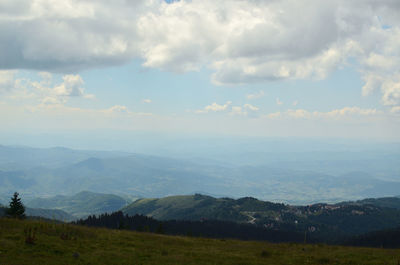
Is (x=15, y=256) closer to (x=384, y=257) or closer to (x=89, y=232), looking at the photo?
(x=89, y=232)

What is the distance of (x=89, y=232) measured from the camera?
30.1 m

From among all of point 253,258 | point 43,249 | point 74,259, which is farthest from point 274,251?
point 43,249

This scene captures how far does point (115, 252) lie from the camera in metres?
24.2

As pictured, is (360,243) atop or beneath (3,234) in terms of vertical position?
beneath

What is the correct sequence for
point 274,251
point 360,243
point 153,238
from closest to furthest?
point 274,251, point 153,238, point 360,243

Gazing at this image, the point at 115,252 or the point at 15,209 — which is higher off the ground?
the point at 15,209

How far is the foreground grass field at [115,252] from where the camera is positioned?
21312 mm

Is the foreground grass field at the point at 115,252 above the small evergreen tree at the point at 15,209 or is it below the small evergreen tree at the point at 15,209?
below

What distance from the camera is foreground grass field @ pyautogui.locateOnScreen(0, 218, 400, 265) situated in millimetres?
21312

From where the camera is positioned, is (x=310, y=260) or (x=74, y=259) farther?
(x=310, y=260)

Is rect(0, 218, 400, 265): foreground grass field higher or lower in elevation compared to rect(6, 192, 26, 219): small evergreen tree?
lower

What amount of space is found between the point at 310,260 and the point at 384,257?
22.8 ft

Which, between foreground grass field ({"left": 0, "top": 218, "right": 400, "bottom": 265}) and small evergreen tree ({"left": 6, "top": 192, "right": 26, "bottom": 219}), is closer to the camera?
foreground grass field ({"left": 0, "top": 218, "right": 400, "bottom": 265})

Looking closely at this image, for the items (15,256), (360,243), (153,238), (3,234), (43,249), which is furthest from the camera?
(360,243)
